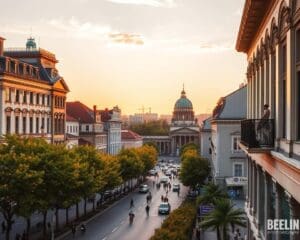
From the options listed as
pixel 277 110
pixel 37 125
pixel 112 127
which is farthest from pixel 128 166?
pixel 277 110

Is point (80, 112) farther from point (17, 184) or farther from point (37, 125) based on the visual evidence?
point (17, 184)

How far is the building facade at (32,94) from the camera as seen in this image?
2596 inches

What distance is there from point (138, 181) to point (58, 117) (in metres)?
25.1

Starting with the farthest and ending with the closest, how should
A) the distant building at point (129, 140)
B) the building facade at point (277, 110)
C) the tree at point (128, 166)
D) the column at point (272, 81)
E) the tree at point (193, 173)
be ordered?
the distant building at point (129, 140)
the tree at point (128, 166)
the tree at point (193, 173)
the column at point (272, 81)
the building facade at point (277, 110)

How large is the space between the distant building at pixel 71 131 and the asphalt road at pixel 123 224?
822 inches

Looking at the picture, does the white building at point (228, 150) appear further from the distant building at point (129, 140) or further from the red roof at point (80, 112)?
the distant building at point (129, 140)

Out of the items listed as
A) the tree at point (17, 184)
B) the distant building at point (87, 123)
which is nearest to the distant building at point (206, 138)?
the distant building at point (87, 123)

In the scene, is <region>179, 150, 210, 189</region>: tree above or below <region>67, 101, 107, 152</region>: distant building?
below

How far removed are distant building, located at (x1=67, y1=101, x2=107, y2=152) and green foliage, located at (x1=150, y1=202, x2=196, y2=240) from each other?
6763 centimetres

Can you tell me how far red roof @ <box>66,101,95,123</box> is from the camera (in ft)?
370

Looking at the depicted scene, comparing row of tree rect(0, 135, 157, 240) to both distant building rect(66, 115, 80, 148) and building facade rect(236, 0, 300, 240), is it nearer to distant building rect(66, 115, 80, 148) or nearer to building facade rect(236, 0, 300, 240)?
building facade rect(236, 0, 300, 240)

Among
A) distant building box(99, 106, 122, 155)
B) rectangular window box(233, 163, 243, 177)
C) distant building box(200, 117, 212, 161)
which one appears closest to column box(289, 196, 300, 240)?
rectangular window box(233, 163, 243, 177)

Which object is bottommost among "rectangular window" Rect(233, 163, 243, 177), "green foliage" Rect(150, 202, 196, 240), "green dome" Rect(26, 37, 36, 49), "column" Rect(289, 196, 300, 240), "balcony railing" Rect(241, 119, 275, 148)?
"green foliage" Rect(150, 202, 196, 240)

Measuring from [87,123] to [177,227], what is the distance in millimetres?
79486
